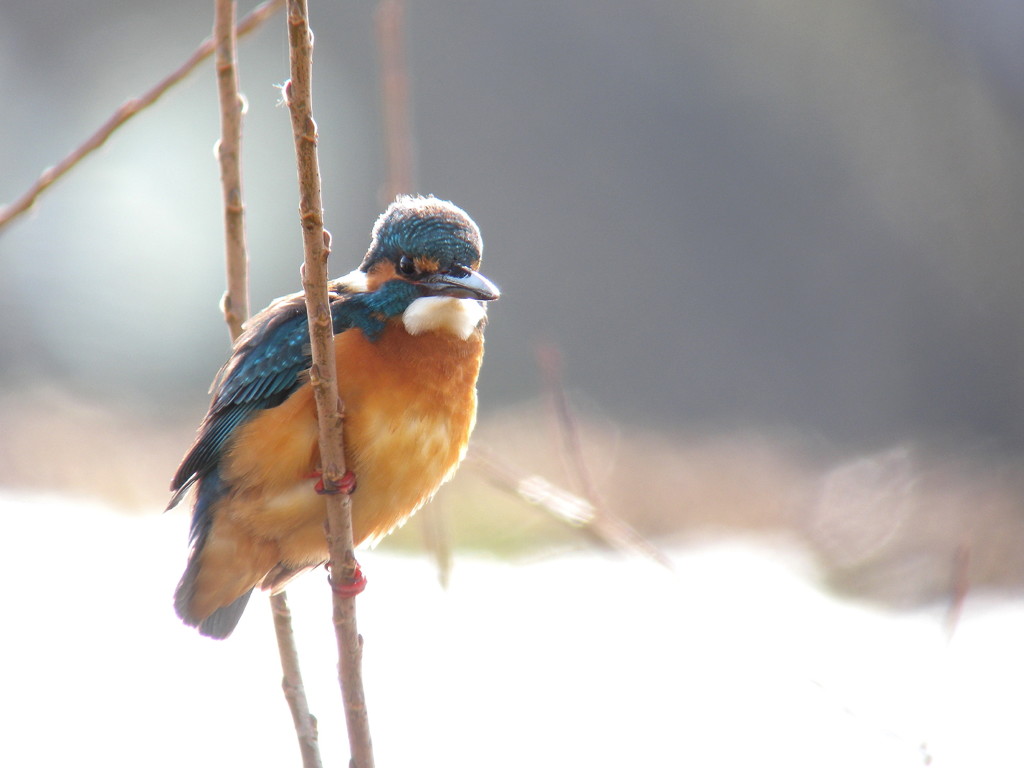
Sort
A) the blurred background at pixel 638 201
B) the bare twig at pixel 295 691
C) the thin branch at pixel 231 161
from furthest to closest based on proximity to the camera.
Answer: the blurred background at pixel 638 201 < the bare twig at pixel 295 691 < the thin branch at pixel 231 161

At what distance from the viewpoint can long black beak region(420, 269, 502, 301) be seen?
2.40 meters

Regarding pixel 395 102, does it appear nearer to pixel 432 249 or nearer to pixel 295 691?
pixel 432 249

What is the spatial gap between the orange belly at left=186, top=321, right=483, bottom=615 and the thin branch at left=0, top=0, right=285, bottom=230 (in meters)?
0.80

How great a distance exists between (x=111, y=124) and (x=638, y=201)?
8527 millimetres

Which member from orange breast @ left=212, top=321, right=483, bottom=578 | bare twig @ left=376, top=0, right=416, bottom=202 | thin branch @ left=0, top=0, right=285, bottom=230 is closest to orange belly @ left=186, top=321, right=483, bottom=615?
orange breast @ left=212, top=321, right=483, bottom=578

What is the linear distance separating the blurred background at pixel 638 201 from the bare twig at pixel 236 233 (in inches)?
259

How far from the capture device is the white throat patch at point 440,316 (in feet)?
8.70

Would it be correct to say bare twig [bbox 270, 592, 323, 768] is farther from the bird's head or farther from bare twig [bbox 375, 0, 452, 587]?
the bird's head

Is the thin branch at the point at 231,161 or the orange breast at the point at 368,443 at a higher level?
the thin branch at the point at 231,161

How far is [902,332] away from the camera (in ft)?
32.3

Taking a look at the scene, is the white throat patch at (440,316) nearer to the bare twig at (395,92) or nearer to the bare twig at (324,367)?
the bare twig at (395,92)

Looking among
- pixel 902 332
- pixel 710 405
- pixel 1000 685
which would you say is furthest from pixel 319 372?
pixel 902 332

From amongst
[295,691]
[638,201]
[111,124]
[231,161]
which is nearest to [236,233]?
[231,161]

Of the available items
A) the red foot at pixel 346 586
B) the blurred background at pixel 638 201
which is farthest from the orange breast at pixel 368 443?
the blurred background at pixel 638 201
